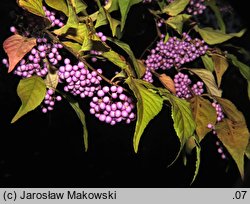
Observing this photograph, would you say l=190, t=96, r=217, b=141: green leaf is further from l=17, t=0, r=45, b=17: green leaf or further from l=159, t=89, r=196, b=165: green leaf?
l=17, t=0, r=45, b=17: green leaf

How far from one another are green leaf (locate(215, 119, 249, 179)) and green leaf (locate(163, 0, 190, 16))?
0.39m

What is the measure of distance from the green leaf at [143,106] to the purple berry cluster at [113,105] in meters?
0.09

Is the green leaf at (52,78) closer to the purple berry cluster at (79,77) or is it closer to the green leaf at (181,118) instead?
the purple berry cluster at (79,77)

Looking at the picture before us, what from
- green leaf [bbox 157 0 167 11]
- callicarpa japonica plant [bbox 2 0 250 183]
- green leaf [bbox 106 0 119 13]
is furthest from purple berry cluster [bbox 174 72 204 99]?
green leaf [bbox 106 0 119 13]

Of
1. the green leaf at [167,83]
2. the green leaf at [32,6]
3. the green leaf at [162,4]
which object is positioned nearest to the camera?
the green leaf at [32,6]

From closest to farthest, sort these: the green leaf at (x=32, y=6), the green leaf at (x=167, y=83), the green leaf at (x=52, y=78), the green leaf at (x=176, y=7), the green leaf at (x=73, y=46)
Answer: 1. the green leaf at (x=32, y=6)
2. the green leaf at (x=73, y=46)
3. the green leaf at (x=52, y=78)
4. the green leaf at (x=167, y=83)
5. the green leaf at (x=176, y=7)

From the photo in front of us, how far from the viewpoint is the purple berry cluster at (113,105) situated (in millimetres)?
880

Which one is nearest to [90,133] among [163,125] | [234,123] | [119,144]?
[119,144]

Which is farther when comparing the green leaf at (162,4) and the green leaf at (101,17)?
the green leaf at (162,4)

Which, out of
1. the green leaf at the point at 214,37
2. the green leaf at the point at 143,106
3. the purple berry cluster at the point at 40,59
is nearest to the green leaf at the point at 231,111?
the green leaf at the point at 214,37

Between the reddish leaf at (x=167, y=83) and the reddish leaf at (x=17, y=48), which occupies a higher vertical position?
the reddish leaf at (x=17, y=48)

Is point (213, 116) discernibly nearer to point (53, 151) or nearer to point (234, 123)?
point (234, 123)

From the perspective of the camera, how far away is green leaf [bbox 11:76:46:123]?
798 millimetres

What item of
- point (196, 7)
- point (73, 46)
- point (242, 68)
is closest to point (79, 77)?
point (73, 46)
